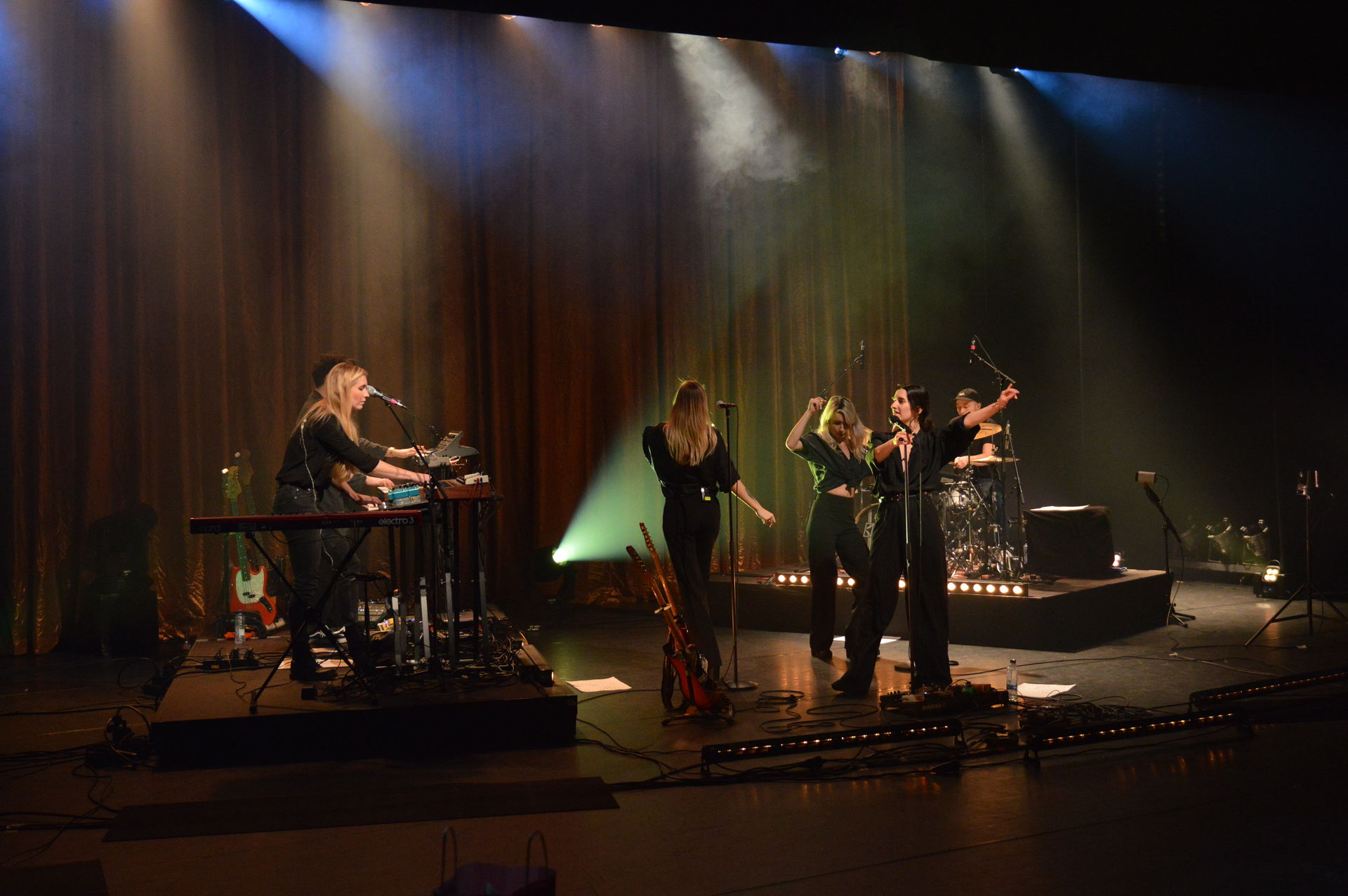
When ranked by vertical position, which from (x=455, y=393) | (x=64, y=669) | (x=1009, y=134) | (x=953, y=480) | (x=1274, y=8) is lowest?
(x=64, y=669)

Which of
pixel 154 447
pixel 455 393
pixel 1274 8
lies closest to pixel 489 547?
pixel 455 393

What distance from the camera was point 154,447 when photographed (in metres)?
8.74

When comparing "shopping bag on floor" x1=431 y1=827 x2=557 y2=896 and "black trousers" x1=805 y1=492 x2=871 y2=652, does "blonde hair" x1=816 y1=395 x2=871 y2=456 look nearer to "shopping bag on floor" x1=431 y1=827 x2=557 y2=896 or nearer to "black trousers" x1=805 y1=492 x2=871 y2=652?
"black trousers" x1=805 y1=492 x2=871 y2=652

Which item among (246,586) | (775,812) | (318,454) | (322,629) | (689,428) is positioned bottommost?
(775,812)

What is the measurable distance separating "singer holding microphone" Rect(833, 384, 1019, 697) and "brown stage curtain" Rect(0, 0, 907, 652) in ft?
15.3

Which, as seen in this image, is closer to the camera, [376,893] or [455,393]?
[376,893]

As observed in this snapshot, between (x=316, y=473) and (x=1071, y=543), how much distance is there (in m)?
6.05

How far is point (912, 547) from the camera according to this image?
235 inches

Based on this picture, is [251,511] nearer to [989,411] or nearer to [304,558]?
[304,558]

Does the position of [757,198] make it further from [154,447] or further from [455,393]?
[154,447]

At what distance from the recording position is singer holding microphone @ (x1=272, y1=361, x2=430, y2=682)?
5.65m

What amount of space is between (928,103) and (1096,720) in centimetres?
828

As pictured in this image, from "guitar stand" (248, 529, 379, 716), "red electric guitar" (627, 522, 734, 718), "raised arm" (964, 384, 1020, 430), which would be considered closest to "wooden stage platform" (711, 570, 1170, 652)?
"raised arm" (964, 384, 1020, 430)

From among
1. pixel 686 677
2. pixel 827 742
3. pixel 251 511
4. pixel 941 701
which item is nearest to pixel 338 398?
pixel 686 677
